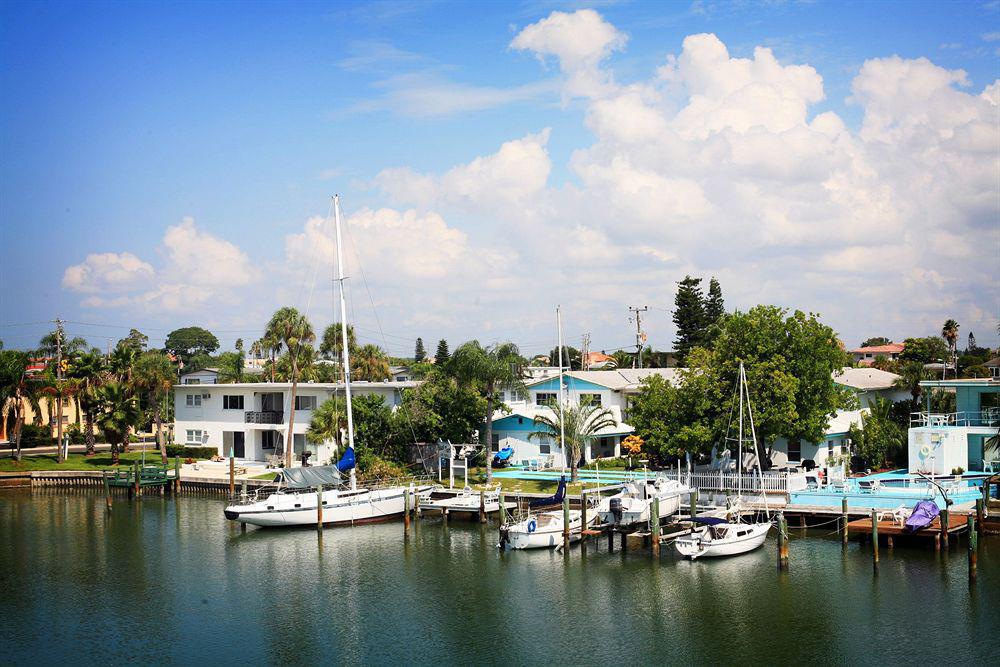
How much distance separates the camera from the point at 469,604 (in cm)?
3706

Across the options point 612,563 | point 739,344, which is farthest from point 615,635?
point 739,344

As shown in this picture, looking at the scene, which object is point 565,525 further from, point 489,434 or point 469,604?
point 489,434

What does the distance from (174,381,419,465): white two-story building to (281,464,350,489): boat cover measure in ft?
41.1

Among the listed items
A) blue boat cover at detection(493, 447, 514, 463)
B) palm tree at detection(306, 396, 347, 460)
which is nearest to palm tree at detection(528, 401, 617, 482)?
blue boat cover at detection(493, 447, 514, 463)

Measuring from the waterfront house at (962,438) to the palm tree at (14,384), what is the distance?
213ft

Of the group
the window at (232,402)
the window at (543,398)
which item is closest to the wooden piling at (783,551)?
the window at (543,398)

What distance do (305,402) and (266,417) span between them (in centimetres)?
358

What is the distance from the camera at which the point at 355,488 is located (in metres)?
54.9

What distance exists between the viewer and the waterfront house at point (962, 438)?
5459 cm

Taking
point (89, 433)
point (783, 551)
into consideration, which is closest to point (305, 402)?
point (89, 433)

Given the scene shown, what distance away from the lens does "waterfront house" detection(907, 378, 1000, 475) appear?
2149 inches

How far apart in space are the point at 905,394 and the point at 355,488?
40.4 meters

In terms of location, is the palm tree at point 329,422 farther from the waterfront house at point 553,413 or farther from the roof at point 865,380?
the roof at point 865,380

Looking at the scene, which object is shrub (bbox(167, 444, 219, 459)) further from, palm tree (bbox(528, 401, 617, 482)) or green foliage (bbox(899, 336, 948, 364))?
green foliage (bbox(899, 336, 948, 364))
